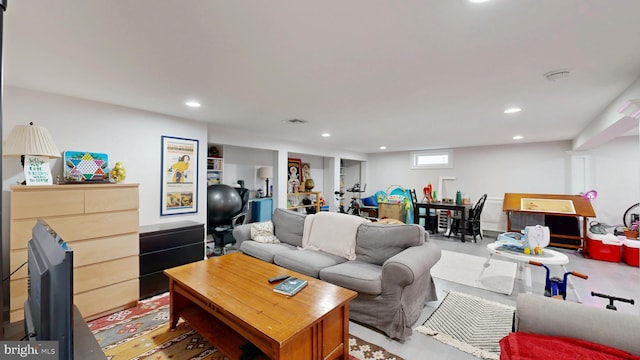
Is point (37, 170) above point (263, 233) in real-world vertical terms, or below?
above

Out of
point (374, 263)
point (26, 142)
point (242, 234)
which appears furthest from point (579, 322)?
point (26, 142)

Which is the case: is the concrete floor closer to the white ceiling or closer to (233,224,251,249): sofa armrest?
(233,224,251,249): sofa armrest

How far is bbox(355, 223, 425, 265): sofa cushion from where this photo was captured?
2.74 metres

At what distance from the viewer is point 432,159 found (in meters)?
7.52

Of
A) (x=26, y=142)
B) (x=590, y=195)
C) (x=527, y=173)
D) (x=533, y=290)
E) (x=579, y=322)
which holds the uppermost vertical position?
(x=26, y=142)

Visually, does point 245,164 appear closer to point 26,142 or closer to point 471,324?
point 26,142

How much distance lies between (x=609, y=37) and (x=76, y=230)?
4.28m

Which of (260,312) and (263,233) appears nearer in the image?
(260,312)

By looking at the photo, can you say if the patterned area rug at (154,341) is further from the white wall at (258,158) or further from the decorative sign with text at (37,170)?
the decorative sign with text at (37,170)

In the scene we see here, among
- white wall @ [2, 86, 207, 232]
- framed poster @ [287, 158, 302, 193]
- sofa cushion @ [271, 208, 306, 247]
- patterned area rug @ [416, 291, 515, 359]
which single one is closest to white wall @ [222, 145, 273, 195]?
framed poster @ [287, 158, 302, 193]

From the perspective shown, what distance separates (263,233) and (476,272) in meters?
3.11

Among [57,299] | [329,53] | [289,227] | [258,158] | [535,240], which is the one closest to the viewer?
[57,299]

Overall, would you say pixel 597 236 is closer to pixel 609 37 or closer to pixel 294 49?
pixel 609 37
